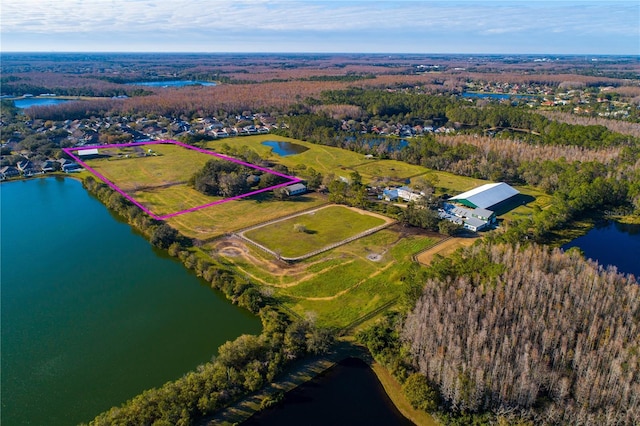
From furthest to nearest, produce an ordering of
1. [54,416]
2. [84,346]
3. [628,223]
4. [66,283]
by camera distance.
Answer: [628,223] → [66,283] → [84,346] → [54,416]

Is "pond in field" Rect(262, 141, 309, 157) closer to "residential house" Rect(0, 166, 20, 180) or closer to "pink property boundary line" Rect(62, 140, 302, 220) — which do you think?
"pink property boundary line" Rect(62, 140, 302, 220)

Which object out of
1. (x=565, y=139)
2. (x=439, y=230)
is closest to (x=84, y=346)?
(x=439, y=230)

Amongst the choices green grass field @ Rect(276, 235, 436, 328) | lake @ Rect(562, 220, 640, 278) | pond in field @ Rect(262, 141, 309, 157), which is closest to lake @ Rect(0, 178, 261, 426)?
green grass field @ Rect(276, 235, 436, 328)

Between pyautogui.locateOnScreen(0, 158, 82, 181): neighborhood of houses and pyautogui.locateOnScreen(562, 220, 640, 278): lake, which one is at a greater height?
pyautogui.locateOnScreen(0, 158, 82, 181): neighborhood of houses

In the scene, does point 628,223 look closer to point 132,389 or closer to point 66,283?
point 132,389

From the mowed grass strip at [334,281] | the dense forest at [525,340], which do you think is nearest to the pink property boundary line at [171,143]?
the mowed grass strip at [334,281]

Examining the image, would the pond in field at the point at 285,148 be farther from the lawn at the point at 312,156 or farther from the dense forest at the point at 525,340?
the dense forest at the point at 525,340
